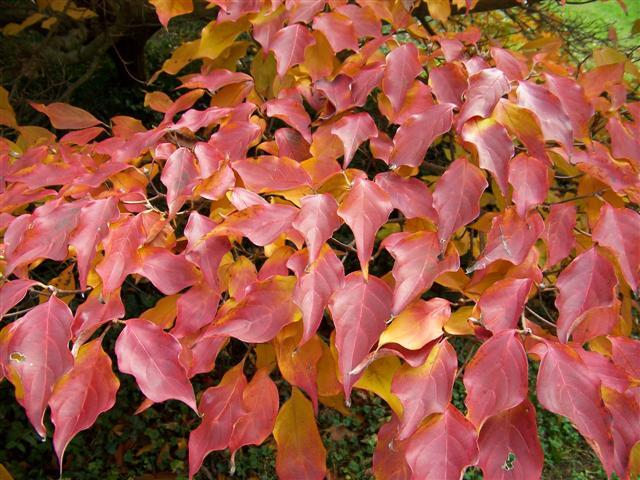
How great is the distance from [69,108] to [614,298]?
1286 millimetres

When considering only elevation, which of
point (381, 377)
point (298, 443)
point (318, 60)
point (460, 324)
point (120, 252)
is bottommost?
point (298, 443)

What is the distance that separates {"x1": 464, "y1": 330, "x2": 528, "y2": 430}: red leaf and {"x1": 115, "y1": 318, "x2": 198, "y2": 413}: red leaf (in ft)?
1.20

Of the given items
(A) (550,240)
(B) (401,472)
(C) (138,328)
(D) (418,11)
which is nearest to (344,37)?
(A) (550,240)

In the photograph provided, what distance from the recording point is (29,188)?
3.62ft

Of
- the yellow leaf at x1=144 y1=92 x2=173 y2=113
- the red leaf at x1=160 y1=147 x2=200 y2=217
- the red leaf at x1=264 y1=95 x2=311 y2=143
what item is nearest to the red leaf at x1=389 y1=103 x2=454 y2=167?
the red leaf at x1=264 y1=95 x2=311 y2=143

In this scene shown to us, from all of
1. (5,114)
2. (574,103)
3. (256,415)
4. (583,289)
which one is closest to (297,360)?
(256,415)

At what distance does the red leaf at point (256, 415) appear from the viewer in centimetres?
91

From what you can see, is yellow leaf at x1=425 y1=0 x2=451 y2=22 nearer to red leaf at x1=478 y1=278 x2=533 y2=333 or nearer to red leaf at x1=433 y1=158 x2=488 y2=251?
red leaf at x1=433 y1=158 x2=488 y2=251

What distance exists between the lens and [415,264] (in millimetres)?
848

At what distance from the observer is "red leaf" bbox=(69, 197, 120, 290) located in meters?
0.86

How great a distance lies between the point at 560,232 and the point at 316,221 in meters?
0.43

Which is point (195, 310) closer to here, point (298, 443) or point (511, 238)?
point (298, 443)

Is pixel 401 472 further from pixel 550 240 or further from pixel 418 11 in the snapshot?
pixel 418 11

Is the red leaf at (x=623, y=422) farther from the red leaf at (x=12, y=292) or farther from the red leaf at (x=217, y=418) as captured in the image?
the red leaf at (x=12, y=292)
